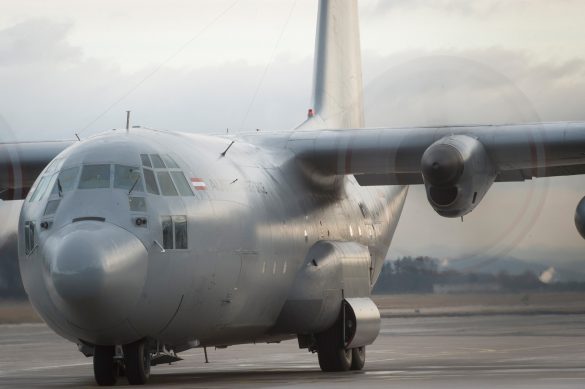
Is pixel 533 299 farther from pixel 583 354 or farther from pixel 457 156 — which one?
pixel 457 156

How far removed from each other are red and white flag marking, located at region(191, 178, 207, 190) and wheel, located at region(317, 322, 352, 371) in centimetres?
421

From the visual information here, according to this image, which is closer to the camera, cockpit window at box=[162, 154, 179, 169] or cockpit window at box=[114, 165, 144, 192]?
cockpit window at box=[114, 165, 144, 192]

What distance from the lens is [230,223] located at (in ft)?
55.6

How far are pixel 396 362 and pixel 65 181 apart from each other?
9067 millimetres

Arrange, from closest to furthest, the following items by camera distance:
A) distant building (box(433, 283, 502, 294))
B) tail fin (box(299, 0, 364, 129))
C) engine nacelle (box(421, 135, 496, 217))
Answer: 1. engine nacelle (box(421, 135, 496, 217))
2. tail fin (box(299, 0, 364, 129))
3. distant building (box(433, 283, 502, 294))

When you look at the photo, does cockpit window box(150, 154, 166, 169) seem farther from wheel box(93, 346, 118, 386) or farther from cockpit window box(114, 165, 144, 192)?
wheel box(93, 346, 118, 386)

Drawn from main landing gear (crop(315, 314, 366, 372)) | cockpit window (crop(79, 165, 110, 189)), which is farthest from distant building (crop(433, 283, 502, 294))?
cockpit window (crop(79, 165, 110, 189))

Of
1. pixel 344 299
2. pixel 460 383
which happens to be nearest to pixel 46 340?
pixel 344 299

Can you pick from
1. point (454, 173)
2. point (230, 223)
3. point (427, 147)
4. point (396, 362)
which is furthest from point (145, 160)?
point (396, 362)

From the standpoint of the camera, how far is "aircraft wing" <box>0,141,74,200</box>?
68.4 ft

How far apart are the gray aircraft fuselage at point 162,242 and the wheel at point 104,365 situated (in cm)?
70

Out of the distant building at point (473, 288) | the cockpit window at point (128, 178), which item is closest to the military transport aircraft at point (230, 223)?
the cockpit window at point (128, 178)

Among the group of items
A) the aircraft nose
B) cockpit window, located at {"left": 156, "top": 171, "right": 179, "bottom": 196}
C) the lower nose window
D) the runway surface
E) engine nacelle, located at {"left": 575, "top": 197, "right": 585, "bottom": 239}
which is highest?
cockpit window, located at {"left": 156, "top": 171, "right": 179, "bottom": 196}

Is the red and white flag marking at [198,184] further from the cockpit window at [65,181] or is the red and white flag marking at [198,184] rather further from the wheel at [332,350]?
the wheel at [332,350]
